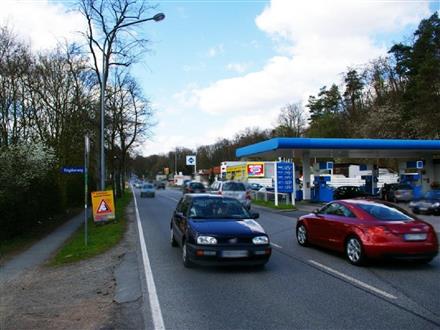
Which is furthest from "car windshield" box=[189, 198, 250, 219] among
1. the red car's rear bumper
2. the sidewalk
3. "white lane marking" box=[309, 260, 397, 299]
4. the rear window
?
the rear window

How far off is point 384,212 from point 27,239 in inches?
481

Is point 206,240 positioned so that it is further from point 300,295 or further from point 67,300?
point 67,300

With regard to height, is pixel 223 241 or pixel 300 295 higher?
pixel 223 241

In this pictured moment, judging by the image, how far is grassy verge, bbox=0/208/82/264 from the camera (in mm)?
13726

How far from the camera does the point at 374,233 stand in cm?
941

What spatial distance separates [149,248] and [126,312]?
6.24 m

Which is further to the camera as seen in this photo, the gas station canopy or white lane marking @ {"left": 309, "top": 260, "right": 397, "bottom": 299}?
the gas station canopy

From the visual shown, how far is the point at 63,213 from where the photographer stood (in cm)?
2691

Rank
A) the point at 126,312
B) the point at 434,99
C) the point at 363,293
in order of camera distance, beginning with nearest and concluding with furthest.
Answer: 1. the point at 126,312
2. the point at 363,293
3. the point at 434,99

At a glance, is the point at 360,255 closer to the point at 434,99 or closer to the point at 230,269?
the point at 230,269

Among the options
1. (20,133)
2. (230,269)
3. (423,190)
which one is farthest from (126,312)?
(423,190)

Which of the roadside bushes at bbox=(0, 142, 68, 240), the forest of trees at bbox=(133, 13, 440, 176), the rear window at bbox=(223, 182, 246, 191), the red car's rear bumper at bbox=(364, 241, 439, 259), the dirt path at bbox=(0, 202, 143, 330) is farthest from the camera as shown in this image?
the forest of trees at bbox=(133, 13, 440, 176)

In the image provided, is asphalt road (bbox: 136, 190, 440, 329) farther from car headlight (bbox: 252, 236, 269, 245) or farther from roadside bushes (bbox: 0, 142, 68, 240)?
roadside bushes (bbox: 0, 142, 68, 240)

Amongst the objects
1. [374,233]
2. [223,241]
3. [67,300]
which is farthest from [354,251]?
[67,300]
